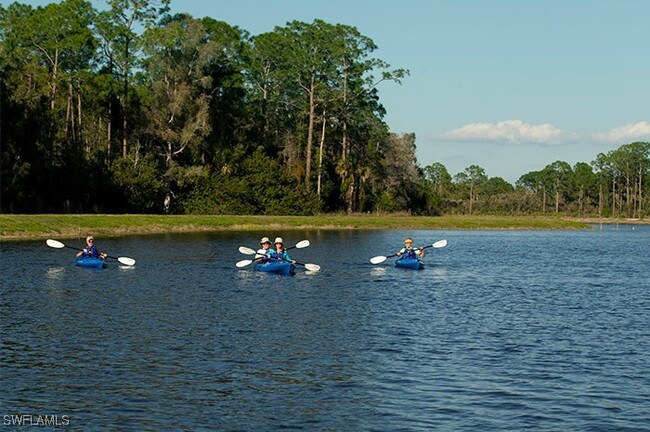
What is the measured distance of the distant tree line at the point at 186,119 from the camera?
74.4 meters

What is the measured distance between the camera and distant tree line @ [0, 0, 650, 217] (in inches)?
2928

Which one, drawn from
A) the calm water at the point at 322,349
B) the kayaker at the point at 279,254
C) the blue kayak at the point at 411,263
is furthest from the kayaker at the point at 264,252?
the blue kayak at the point at 411,263

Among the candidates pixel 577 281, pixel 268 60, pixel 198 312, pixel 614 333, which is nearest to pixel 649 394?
pixel 614 333

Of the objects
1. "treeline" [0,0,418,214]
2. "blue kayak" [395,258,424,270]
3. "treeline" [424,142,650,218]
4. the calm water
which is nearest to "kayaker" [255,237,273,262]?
the calm water

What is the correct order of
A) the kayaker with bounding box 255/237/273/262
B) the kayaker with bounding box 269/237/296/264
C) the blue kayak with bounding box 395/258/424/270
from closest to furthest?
1. the kayaker with bounding box 269/237/296/264
2. the kayaker with bounding box 255/237/273/262
3. the blue kayak with bounding box 395/258/424/270

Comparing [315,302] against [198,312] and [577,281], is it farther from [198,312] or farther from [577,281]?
[577,281]

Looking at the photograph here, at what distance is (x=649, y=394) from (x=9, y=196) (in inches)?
2241

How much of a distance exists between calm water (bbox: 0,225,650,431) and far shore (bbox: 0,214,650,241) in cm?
1873

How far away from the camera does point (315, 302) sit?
29.7m

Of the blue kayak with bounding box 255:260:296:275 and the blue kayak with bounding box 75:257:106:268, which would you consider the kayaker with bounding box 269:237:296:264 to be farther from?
the blue kayak with bounding box 75:257:106:268

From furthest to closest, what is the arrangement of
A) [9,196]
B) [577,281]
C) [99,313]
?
[9,196] → [577,281] → [99,313]

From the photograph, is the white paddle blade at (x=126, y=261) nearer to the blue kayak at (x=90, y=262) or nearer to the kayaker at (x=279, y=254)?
the blue kayak at (x=90, y=262)

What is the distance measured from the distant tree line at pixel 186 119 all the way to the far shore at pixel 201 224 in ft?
19.8

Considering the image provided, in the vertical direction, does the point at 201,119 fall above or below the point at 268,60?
below
